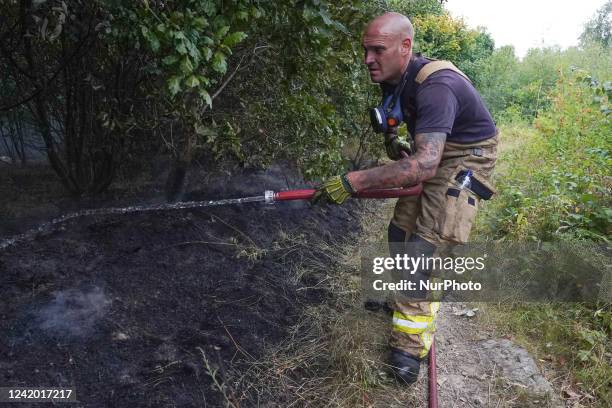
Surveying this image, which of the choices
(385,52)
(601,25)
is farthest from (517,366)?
(601,25)

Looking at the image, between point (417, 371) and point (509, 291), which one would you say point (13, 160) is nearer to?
point (417, 371)

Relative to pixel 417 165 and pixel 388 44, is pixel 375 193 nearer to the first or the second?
pixel 417 165

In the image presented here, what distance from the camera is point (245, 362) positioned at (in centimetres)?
222

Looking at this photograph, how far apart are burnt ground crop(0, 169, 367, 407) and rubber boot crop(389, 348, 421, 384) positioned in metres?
0.65

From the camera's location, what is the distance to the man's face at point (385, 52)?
227cm

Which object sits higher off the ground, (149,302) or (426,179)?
(426,179)

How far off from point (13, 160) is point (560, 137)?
576 centimetres

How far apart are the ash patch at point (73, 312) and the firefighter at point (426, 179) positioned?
4.24ft

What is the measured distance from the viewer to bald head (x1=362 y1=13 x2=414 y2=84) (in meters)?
2.26

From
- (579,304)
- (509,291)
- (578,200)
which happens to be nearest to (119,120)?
(509,291)

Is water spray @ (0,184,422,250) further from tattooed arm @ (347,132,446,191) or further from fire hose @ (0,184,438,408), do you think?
tattooed arm @ (347,132,446,191)

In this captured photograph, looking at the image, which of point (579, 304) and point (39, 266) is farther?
point (579, 304)

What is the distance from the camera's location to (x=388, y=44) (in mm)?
2277

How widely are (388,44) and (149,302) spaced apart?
1.89 meters
